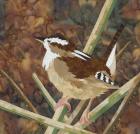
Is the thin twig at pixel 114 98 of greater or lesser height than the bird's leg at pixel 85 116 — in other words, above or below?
above

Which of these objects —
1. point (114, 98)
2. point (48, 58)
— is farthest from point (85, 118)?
point (48, 58)

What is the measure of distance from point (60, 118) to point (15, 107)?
0.14 metres

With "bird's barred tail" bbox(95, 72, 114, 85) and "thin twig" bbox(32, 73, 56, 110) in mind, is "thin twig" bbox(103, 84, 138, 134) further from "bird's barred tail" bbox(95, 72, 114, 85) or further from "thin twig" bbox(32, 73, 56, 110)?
"thin twig" bbox(32, 73, 56, 110)

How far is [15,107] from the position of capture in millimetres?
1827

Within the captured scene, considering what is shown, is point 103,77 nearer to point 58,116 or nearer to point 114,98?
point 114,98

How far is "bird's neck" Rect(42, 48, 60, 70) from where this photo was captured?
6.10 ft

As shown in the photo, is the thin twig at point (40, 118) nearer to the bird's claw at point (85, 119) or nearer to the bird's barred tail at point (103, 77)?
the bird's claw at point (85, 119)

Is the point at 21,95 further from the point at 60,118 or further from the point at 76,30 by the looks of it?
the point at 76,30

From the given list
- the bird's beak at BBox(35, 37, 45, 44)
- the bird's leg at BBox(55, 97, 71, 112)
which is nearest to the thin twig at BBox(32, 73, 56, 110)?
the bird's leg at BBox(55, 97, 71, 112)

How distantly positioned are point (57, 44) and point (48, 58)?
0.17ft

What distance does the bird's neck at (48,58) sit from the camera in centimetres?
186

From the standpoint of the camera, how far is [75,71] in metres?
1.85

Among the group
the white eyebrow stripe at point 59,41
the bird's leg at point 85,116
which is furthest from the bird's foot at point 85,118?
the white eyebrow stripe at point 59,41

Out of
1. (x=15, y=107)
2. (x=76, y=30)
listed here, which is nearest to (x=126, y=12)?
(x=76, y=30)
